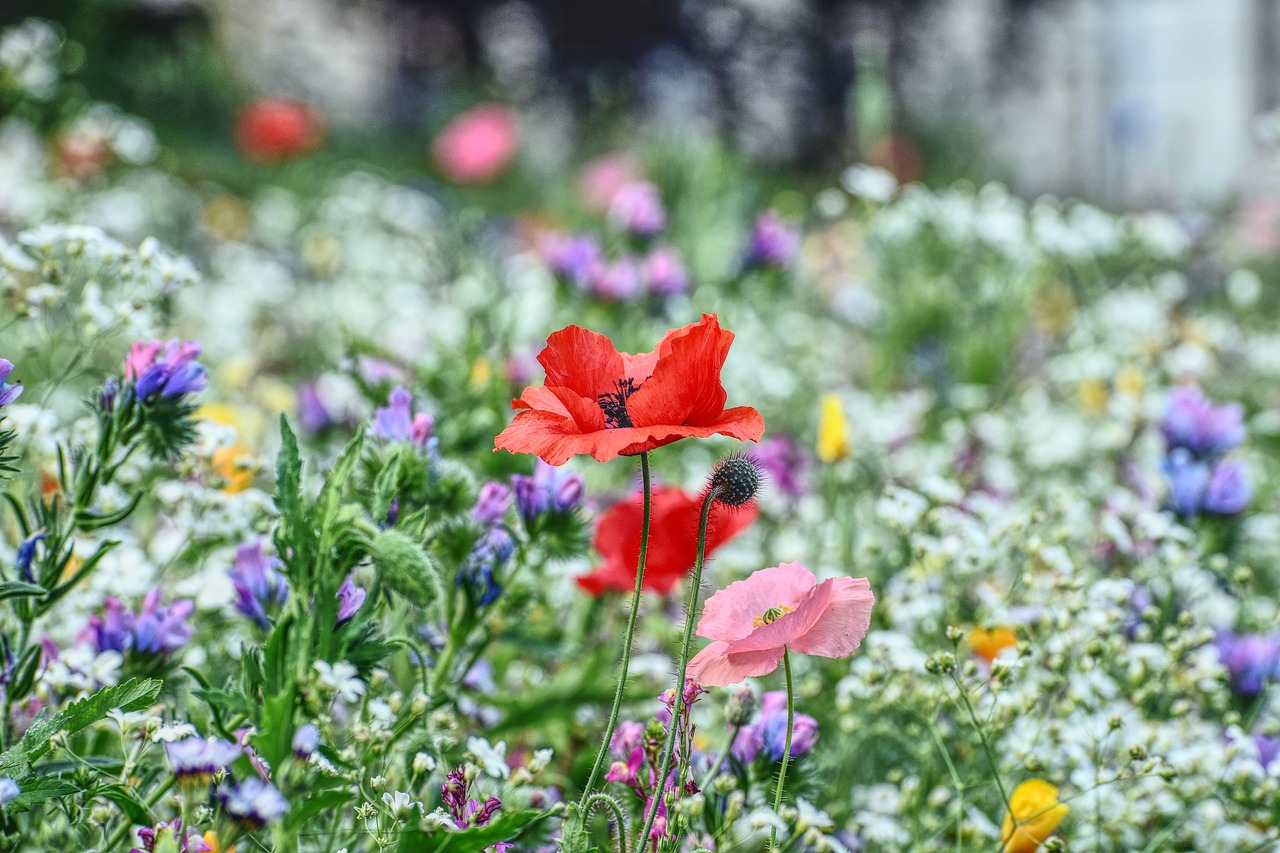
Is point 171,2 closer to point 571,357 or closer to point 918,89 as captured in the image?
point 918,89

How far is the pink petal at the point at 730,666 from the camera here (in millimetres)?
884

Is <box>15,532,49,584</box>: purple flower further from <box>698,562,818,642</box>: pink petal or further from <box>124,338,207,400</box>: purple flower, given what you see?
<box>698,562,818,642</box>: pink petal

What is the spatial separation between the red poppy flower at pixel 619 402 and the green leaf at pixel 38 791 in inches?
17.5

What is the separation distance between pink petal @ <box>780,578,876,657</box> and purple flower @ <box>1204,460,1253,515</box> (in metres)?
0.90

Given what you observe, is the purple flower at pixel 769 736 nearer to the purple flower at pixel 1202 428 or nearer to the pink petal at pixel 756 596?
the pink petal at pixel 756 596

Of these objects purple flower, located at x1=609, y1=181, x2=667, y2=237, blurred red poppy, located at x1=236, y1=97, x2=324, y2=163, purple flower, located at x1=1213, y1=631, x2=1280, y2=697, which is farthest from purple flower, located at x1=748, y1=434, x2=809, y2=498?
blurred red poppy, located at x1=236, y1=97, x2=324, y2=163

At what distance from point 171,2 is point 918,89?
5225 millimetres

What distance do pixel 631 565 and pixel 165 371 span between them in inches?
20.0

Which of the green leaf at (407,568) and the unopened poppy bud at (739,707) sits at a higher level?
the green leaf at (407,568)

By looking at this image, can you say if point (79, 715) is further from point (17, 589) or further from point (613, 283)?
point (613, 283)

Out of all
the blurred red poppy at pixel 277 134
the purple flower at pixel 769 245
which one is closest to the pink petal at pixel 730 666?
the purple flower at pixel 769 245

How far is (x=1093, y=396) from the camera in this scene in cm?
263

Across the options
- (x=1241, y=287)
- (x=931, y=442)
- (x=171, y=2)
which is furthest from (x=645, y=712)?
(x=171, y=2)

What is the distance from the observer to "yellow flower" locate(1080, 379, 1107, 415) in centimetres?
260
